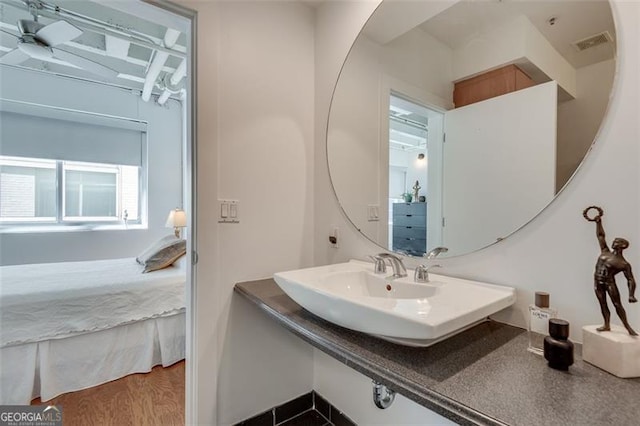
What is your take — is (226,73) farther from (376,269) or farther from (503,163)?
(503,163)

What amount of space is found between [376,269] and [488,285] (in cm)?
44

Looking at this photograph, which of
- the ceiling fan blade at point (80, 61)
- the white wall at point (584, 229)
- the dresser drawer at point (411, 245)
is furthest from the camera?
the ceiling fan blade at point (80, 61)

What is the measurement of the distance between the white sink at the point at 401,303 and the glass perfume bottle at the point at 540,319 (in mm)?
83

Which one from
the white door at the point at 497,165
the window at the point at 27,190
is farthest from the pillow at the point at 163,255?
the white door at the point at 497,165

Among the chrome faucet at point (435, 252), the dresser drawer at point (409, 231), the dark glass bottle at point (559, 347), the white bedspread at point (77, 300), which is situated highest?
the dresser drawer at point (409, 231)

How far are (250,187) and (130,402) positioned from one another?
1.62 metres

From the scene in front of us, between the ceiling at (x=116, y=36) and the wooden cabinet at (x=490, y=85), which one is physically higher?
the ceiling at (x=116, y=36)

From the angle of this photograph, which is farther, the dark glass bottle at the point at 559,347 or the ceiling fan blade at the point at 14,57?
the ceiling fan blade at the point at 14,57

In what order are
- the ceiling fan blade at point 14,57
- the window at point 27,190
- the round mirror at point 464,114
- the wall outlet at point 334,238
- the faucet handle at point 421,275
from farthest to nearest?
the window at point 27,190
the ceiling fan blade at point 14,57
the wall outlet at point 334,238
the faucet handle at point 421,275
the round mirror at point 464,114

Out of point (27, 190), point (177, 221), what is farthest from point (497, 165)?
point (27, 190)

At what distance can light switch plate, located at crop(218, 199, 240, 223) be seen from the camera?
141 cm

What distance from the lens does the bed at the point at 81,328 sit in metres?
1.83

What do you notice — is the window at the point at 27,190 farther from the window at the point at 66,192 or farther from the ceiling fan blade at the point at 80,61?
the ceiling fan blade at the point at 80,61

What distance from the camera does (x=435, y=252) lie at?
117 cm
